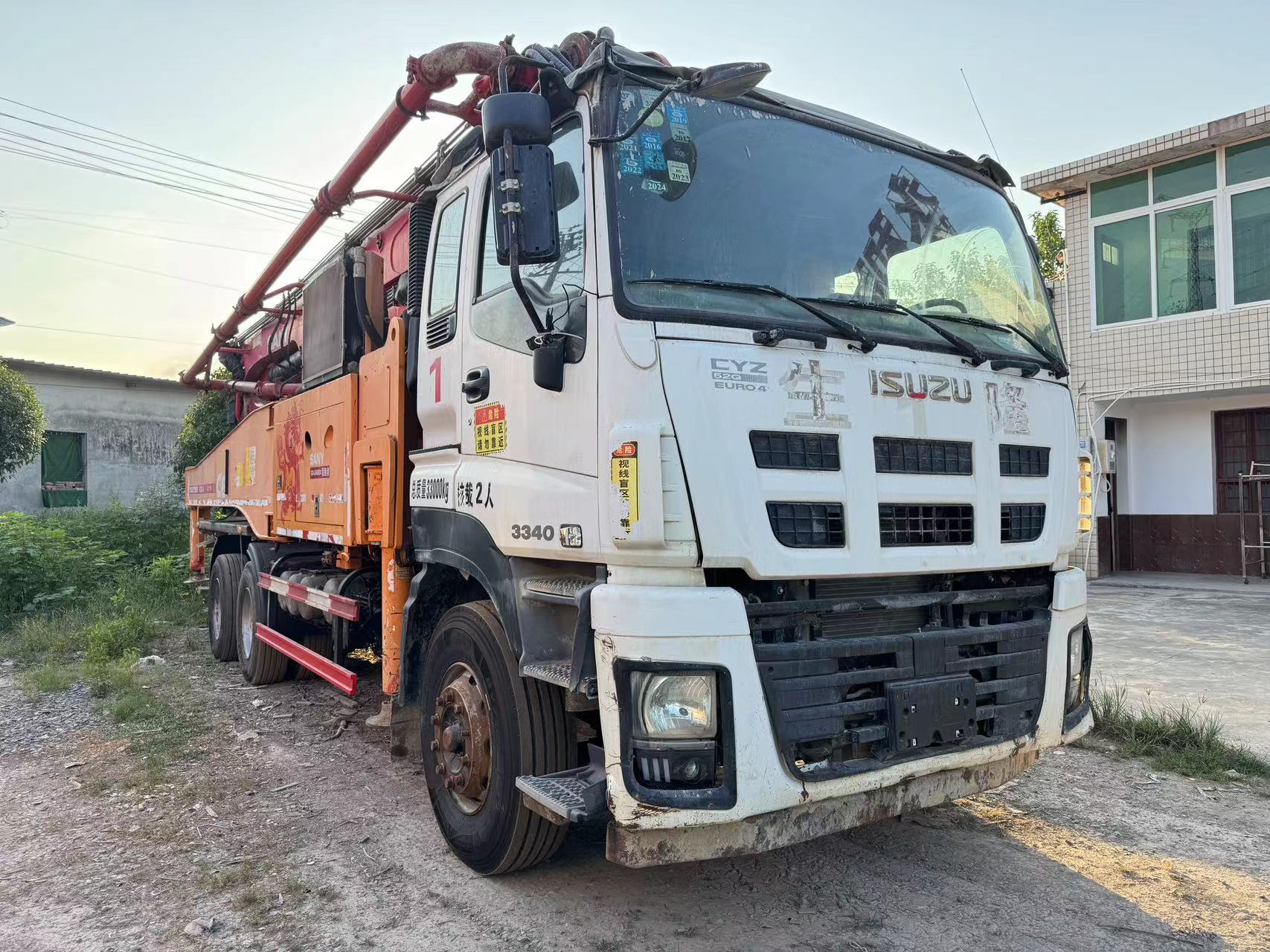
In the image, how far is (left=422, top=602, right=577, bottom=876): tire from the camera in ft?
10.4

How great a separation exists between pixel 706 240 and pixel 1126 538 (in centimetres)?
1200

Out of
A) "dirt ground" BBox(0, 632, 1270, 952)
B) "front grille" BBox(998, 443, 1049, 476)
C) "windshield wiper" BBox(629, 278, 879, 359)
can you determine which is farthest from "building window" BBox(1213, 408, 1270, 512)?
"windshield wiper" BBox(629, 278, 879, 359)

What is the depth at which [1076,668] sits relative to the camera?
369 cm

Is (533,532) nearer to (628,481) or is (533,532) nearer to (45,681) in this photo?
(628,481)

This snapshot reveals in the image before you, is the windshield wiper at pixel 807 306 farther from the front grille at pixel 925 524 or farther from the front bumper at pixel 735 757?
the front bumper at pixel 735 757

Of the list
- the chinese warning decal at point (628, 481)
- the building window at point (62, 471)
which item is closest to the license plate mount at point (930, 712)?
the chinese warning decal at point (628, 481)

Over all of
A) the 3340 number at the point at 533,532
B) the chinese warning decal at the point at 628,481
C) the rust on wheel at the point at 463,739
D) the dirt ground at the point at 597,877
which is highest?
the chinese warning decal at the point at 628,481

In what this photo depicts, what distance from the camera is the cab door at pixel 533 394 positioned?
9.84 ft

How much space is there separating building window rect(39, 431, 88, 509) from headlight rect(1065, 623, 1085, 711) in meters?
25.5

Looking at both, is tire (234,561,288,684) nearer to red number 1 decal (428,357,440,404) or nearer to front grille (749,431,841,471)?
red number 1 decal (428,357,440,404)

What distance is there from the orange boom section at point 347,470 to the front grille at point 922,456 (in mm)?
2288

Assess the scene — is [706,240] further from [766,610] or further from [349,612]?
[349,612]

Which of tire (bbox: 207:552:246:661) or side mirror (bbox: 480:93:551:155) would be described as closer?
side mirror (bbox: 480:93:551:155)

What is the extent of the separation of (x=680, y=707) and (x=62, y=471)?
25.9m
